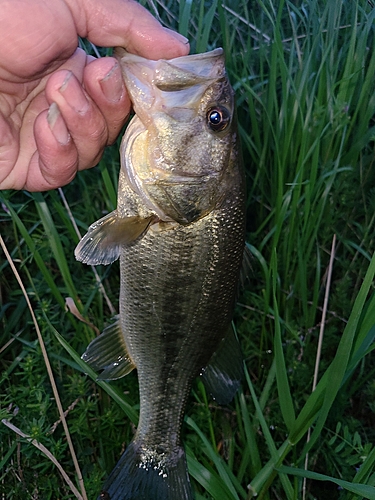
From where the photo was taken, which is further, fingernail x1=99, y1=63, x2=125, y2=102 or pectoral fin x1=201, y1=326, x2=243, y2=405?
pectoral fin x1=201, y1=326, x2=243, y2=405

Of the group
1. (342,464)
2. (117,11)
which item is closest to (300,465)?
(342,464)

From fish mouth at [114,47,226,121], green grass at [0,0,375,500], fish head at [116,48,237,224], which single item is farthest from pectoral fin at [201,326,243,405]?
fish mouth at [114,47,226,121]

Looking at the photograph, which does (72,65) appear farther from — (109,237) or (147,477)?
(147,477)

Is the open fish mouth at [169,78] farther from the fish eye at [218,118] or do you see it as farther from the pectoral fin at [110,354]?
the pectoral fin at [110,354]

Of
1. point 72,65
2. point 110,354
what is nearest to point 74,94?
point 72,65

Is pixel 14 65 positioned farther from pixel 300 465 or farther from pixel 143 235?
pixel 300 465

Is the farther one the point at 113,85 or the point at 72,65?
the point at 72,65

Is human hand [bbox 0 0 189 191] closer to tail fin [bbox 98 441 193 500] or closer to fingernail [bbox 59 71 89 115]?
fingernail [bbox 59 71 89 115]
